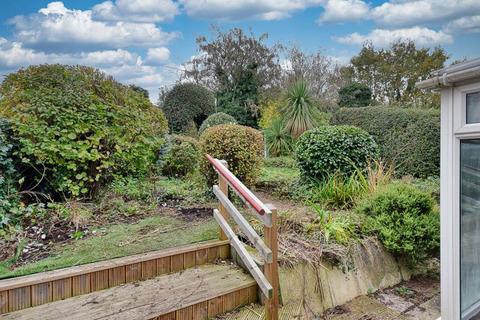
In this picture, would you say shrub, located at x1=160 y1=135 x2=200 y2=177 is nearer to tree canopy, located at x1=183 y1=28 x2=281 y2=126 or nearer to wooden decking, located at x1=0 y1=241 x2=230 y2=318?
wooden decking, located at x1=0 y1=241 x2=230 y2=318

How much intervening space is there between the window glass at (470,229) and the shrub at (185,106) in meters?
10.9

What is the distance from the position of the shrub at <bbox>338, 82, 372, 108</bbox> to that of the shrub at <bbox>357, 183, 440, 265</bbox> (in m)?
12.2

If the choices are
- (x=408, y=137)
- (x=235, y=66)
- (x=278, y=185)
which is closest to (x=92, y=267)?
(x=278, y=185)

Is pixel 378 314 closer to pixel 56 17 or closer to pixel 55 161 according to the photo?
Answer: pixel 55 161

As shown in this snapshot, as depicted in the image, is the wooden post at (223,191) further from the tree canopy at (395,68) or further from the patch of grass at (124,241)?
the tree canopy at (395,68)

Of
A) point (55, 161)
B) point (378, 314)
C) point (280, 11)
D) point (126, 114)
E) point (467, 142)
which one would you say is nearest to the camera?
point (467, 142)

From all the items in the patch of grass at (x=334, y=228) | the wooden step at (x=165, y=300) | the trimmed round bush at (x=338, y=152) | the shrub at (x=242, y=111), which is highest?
the shrub at (x=242, y=111)

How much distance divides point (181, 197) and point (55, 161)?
6.00ft

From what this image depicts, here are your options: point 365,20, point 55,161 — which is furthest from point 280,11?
point 55,161

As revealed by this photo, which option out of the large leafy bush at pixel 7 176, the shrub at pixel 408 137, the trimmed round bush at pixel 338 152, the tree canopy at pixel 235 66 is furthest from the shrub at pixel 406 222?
the tree canopy at pixel 235 66

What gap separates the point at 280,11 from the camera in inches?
414

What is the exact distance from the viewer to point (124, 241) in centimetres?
325

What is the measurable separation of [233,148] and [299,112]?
18.9ft

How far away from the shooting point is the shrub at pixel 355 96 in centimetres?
1527
